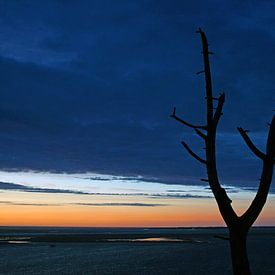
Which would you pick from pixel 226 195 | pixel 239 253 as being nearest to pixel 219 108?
pixel 226 195

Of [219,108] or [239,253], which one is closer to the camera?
[239,253]

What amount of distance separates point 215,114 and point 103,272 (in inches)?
1328

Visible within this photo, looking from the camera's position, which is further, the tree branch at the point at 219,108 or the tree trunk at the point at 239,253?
the tree branch at the point at 219,108

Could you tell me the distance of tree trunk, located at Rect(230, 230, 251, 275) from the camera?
5.35 metres

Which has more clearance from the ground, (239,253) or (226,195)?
(226,195)

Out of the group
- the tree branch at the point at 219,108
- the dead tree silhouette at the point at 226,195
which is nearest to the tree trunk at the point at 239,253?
the dead tree silhouette at the point at 226,195

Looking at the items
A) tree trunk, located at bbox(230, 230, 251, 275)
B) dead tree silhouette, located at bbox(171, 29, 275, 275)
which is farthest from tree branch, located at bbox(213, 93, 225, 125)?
tree trunk, located at bbox(230, 230, 251, 275)

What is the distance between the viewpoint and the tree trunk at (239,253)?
5352 mm

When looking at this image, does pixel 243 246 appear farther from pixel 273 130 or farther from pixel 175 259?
pixel 175 259

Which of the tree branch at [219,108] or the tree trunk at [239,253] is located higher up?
the tree branch at [219,108]

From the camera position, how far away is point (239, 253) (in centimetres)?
538

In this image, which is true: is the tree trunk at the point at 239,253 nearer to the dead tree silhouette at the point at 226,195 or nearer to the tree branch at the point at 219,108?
the dead tree silhouette at the point at 226,195

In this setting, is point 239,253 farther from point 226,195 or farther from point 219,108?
point 219,108

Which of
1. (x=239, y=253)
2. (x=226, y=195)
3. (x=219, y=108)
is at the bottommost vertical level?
(x=239, y=253)
